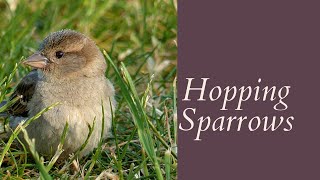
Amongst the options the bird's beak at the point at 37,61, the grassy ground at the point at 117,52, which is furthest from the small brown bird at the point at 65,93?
the grassy ground at the point at 117,52

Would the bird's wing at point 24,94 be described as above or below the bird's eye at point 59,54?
below

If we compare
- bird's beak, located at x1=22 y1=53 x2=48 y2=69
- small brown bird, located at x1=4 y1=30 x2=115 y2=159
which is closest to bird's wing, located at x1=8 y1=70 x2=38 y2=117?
small brown bird, located at x1=4 y1=30 x2=115 y2=159

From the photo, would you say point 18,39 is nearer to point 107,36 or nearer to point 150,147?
point 107,36

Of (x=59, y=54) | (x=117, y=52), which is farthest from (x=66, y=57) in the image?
(x=117, y=52)

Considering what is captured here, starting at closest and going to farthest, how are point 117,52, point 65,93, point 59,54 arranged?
point 65,93
point 59,54
point 117,52

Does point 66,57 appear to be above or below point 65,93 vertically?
above

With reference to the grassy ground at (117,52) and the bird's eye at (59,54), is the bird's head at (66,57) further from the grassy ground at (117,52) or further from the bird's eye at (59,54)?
the grassy ground at (117,52)

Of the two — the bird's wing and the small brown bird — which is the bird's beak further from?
the bird's wing

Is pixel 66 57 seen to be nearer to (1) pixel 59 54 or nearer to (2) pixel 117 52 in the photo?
(1) pixel 59 54
